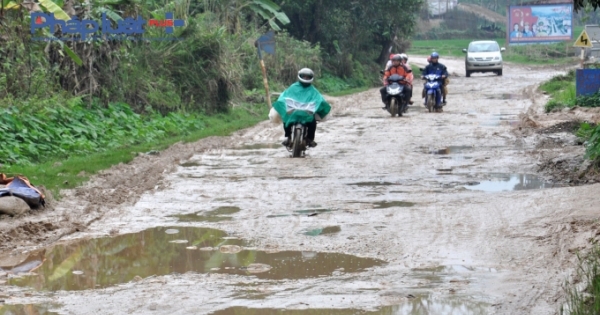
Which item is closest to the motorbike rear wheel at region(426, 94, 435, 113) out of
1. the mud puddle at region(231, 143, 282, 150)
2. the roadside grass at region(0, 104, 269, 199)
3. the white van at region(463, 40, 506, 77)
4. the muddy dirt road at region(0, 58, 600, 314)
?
the roadside grass at region(0, 104, 269, 199)

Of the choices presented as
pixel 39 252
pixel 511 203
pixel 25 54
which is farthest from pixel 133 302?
pixel 25 54

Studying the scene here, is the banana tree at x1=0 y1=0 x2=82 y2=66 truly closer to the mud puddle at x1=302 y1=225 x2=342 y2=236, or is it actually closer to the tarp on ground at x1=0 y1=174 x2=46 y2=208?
the tarp on ground at x1=0 y1=174 x2=46 y2=208

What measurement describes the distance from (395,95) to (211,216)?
13.1 metres

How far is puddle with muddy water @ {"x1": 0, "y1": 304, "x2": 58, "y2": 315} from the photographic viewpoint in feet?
20.9

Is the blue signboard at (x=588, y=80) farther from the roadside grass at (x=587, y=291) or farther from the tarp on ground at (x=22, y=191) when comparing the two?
the roadside grass at (x=587, y=291)

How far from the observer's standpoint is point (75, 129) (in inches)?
639

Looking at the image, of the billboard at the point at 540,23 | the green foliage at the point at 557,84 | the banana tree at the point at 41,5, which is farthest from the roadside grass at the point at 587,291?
the billboard at the point at 540,23

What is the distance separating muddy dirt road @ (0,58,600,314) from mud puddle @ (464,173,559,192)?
38 millimetres

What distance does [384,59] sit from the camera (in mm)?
42406

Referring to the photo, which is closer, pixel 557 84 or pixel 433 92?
pixel 433 92

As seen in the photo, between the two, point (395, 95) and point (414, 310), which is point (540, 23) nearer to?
point (395, 95)

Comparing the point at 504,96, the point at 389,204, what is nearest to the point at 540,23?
the point at 504,96

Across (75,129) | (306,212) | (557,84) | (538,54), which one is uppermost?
(75,129)

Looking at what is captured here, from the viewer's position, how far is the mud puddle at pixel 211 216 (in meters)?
9.82
